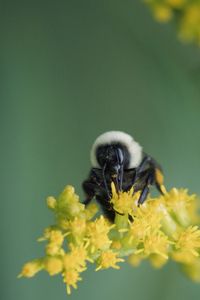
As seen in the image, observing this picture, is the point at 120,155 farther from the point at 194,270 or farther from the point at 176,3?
the point at 176,3

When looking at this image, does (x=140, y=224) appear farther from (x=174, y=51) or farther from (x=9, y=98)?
(x=9, y=98)

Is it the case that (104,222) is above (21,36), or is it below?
below


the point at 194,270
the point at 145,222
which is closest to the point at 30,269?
the point at 145,222

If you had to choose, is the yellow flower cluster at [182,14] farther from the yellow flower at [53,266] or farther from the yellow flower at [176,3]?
the yellow flower at [53,266]

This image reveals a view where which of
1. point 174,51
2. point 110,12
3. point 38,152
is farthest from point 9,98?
point 174,51

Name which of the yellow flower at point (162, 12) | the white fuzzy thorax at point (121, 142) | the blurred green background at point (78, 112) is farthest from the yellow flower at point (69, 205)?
the yellow flower at point (162, 12)

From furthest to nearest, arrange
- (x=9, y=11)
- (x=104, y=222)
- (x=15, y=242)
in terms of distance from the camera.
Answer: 1. (x=9, y=11)
2. (x=15, y=242)
3. (x=104, y=222)
